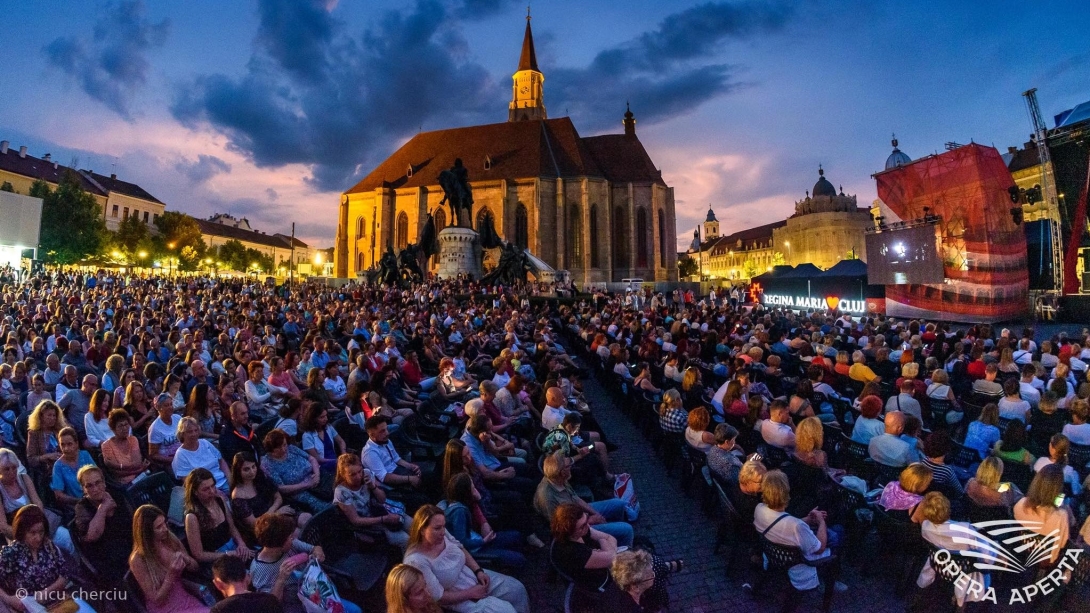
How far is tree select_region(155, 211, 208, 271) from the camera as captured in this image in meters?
51.8

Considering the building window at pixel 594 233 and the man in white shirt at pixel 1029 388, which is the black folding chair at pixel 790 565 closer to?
the man in white shirt at pixel 1029 388

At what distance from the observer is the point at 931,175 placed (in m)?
22.2

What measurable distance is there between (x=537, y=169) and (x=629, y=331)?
36613mm

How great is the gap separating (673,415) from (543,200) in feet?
137

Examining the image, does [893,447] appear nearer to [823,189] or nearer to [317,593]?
[317,593]

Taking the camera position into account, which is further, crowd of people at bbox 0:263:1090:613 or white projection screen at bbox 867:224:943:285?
white projection screen at bbox 867:224:943:285

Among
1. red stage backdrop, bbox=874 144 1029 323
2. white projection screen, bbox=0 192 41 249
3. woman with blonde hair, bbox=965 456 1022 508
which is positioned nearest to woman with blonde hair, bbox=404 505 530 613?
woman with blonde hair, bbox=965 456 1022 508

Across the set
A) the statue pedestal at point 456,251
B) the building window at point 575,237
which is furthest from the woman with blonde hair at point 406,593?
the building window at point 575,237

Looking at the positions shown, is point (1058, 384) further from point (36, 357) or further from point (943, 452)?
point (36, 357)

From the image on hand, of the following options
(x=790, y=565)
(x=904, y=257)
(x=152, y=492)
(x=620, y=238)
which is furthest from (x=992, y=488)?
(x=620, y=238)

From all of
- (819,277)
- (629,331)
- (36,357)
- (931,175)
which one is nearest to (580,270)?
(819,277)

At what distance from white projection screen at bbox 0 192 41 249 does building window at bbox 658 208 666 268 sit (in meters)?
43.6

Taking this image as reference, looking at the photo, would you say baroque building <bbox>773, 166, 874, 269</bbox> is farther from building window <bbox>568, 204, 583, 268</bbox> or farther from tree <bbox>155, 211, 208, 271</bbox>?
tree <bbox>155, 211, 208, 271</bbox>

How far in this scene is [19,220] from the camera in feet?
97.5
